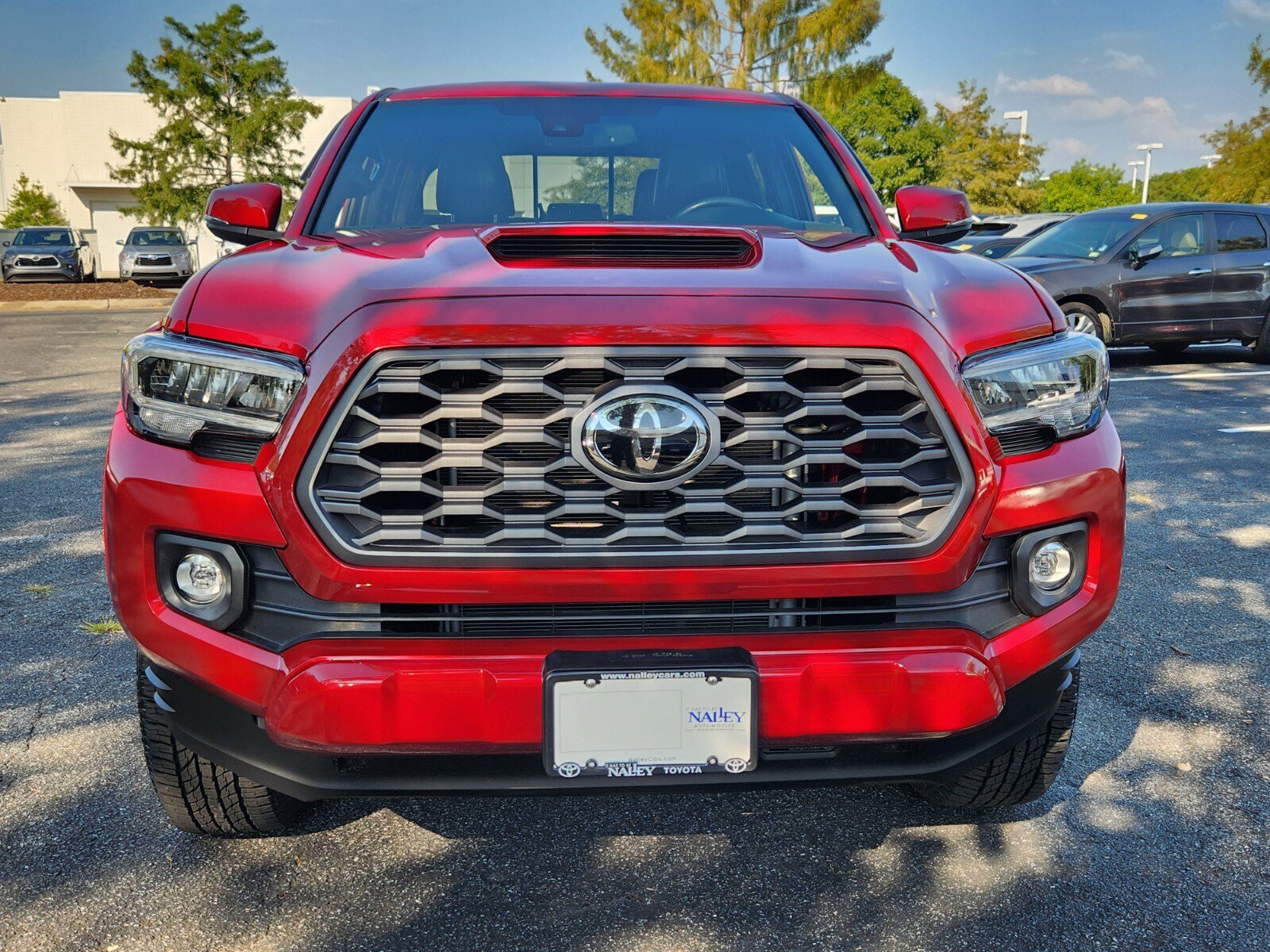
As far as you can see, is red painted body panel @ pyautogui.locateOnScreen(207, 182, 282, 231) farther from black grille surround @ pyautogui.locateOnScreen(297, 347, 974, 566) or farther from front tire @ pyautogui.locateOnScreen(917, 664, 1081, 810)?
front tire @ pyautogui.locateOnScreen(917, 664, 1081, 810)

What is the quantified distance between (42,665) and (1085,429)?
10.4 ft

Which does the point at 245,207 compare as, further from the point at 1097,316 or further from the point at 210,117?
the point at 210,117

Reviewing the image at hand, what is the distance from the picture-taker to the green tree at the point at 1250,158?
32812mm

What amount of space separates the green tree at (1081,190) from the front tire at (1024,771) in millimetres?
65224

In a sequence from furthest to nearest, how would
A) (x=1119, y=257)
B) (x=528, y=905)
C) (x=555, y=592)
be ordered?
1. (x=1119, y=257)
2. (x=528, y=905)
3. (x=555, y=592)

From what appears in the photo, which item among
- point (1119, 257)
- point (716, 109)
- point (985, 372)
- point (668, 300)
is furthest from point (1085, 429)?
point (1119, 257)

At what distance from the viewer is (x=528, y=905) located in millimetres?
2324

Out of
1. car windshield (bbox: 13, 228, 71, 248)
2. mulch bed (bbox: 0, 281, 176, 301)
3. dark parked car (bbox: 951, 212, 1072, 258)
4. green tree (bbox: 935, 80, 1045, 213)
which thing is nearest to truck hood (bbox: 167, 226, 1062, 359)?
dark parked car (bbox: 951, 212, 1072, 258)

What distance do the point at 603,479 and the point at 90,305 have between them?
21.8 meters

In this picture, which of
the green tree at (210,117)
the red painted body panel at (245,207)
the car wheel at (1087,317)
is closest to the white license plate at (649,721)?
the red painted body panel at (245,207)

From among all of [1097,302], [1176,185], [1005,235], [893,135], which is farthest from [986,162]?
[1176,185]

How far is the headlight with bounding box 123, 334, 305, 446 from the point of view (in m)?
2.02

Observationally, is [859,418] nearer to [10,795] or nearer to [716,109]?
[716,109]

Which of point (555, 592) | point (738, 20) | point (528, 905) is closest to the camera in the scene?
→ point (555, 592)
